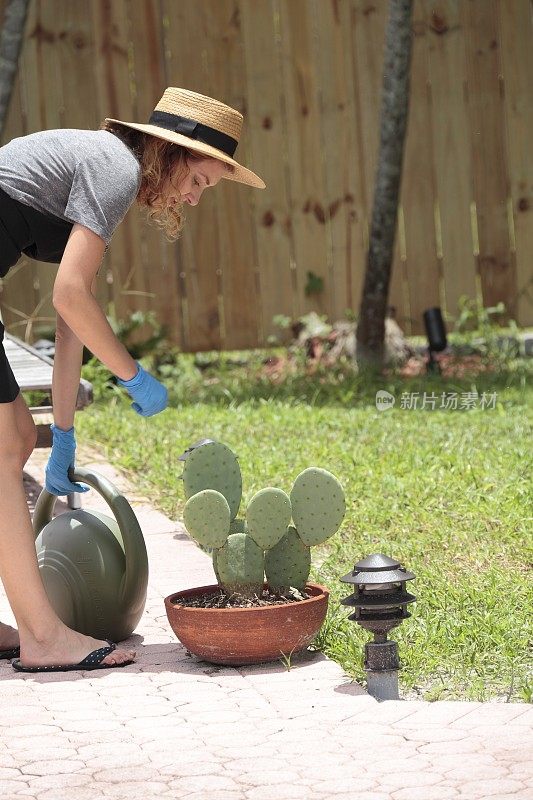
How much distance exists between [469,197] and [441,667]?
5.62 meters

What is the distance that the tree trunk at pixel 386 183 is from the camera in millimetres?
7684

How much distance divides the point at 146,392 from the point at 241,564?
53 cm

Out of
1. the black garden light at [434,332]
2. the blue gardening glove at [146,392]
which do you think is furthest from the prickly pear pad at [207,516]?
the black garden light at [434,332]

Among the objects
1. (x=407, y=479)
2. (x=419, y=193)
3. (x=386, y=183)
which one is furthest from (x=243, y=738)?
(x=419, y=193)

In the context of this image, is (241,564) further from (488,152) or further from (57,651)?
(488,152)

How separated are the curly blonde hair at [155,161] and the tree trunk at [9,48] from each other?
171 inches

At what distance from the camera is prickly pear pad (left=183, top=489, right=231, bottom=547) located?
137 inches

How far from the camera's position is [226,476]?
12.2 feet

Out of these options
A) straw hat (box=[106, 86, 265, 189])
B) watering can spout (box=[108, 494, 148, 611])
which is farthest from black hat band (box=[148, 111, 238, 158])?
watering can spout (box=[108, 494, 148, 611])

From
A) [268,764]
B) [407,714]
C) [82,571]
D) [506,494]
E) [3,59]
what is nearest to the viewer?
[268,764]

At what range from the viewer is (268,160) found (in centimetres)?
848

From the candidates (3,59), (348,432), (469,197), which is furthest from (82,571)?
(469,197)

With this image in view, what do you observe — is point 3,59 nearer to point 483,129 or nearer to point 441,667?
point 483,129

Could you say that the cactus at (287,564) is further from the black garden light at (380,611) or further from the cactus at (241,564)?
the black garden light at (380,611)
